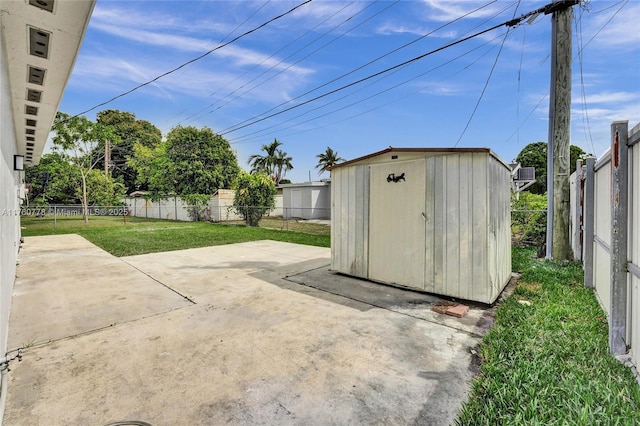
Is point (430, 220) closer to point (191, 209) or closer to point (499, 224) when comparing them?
point (499, 224)

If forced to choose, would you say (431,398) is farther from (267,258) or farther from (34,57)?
(267,258)

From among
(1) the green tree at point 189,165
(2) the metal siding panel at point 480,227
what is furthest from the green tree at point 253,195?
(2) the metal siding panel at point 480,227

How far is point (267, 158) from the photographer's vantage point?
31.8 m

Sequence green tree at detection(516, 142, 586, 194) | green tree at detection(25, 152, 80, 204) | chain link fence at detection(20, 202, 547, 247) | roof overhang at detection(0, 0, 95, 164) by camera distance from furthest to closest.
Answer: green tree at detection(516, 142, 586, 194) → green tree at detection(25, 152, 80, 204) → chain link fence at detection(20, 202, 547, 247) → roof overhang at detection(0, 0, 95, 164)

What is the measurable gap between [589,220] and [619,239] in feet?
8.63

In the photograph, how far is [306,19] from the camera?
7.66m

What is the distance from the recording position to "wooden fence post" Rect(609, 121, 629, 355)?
2207 millimetres

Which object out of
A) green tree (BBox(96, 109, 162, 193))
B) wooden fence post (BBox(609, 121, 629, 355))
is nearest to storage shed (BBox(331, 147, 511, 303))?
wooden fence post (BBox(609, 121, 629, 355))

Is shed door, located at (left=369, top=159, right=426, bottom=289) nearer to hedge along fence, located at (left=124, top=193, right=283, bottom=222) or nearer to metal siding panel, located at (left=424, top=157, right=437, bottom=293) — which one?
metal siding panel, located at (left=424, top=157, right=437, bottom=293)

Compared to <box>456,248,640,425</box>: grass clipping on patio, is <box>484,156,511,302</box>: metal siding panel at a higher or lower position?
higher

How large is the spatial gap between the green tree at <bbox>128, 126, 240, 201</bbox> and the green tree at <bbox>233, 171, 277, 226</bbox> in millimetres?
6713

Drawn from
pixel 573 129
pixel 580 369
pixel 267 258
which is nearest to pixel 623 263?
pixel 580 369

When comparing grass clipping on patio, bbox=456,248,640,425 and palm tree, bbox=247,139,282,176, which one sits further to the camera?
palm tree, bbox=247,139,282,176

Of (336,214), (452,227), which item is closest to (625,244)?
(452,227)
